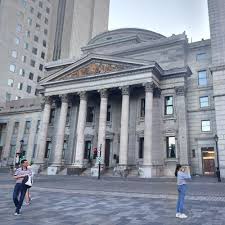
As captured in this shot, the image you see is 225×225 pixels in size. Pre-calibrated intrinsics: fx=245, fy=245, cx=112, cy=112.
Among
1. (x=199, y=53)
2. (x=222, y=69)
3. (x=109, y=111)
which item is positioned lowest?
(x=109, y=111)

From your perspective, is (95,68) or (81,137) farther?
(95,68)

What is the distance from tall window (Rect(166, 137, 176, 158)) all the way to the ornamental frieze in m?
10.8

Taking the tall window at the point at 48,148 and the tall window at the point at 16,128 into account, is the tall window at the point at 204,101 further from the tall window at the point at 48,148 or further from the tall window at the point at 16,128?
the tall window at the point at 16,128

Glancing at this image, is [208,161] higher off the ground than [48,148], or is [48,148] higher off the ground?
[48,148]

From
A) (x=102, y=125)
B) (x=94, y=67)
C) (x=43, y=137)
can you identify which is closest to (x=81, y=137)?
(x=102, y=125)

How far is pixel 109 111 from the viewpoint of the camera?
1463 inches

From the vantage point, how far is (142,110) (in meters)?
34.6

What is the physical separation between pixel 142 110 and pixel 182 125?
6.04 meters

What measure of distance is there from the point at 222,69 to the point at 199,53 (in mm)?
7730

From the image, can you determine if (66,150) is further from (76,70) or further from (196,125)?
(196,125)

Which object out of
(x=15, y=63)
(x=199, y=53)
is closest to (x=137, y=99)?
(x=199, y=53)

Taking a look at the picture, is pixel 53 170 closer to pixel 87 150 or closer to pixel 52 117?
pixel 87 150

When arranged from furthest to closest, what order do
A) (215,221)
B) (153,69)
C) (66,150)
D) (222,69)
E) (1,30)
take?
(1,30) → (66,150) → (153,69) → (222,69) → (215,221)

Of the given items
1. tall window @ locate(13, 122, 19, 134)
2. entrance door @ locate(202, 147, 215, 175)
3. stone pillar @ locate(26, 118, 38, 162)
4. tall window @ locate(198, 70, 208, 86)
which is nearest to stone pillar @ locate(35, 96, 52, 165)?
stone pillar @ locate(26, 118, 38, 162)
